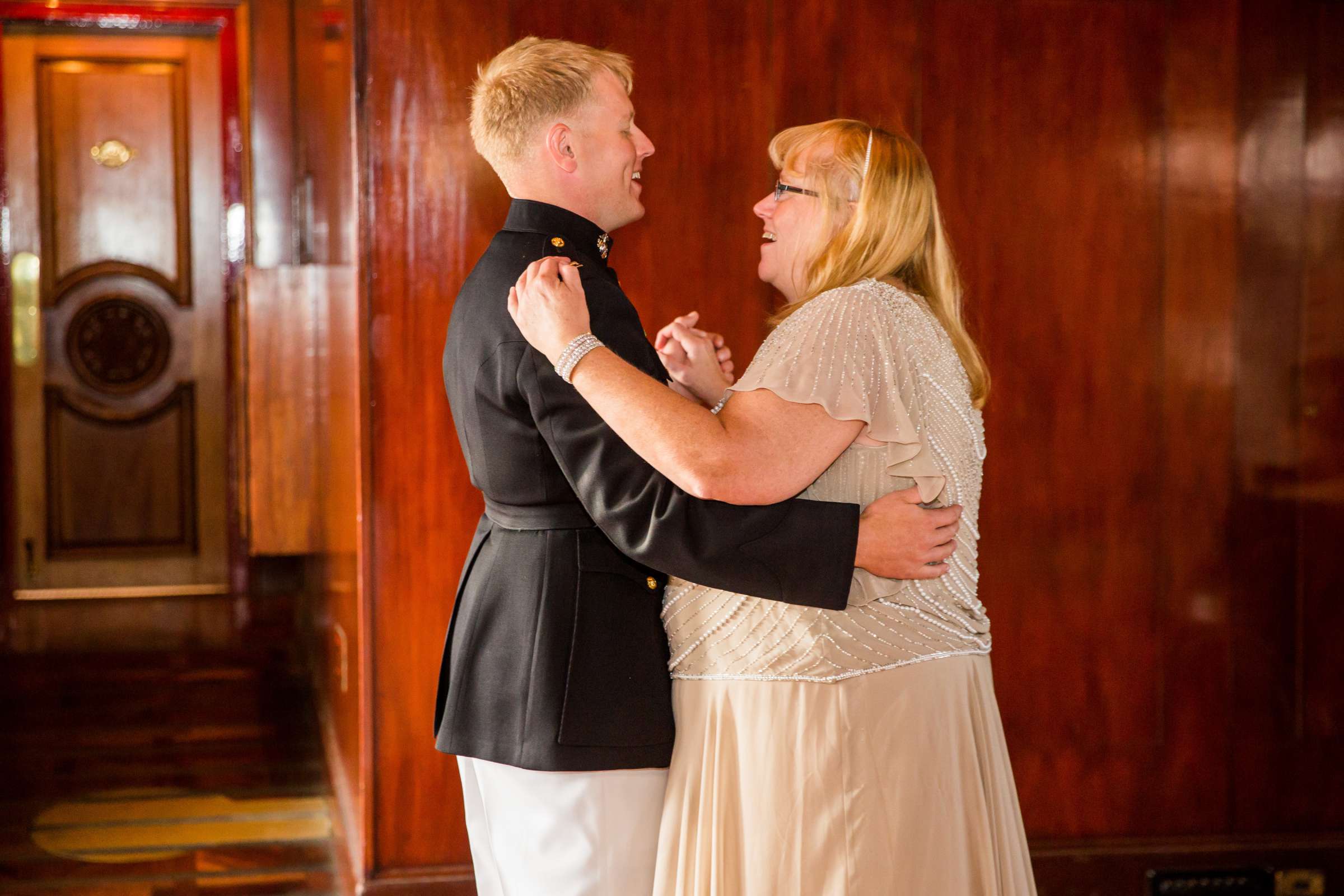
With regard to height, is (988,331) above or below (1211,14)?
below

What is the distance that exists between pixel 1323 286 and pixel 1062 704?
117 centimetres

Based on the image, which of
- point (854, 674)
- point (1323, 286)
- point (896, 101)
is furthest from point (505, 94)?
point (1323, 286)

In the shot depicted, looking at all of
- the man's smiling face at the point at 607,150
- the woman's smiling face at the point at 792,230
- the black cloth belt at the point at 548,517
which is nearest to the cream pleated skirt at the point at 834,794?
the black cloth belt at the point at 548,517

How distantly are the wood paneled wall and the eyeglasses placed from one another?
3.46ft

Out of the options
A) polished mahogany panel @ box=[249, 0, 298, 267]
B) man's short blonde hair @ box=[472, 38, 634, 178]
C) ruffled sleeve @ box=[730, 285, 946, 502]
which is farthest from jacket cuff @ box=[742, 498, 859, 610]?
polished mahogany panel @ box=[249, 0, 298, 267]

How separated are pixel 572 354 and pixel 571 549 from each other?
287 millimetres

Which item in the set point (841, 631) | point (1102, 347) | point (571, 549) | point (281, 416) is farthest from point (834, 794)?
point (281, 416)

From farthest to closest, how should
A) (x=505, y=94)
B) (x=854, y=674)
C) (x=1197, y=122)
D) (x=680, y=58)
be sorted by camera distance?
(x=1197, y=122)
(x=680, y=58)
(x=505, y=94)
(x=854, y=674)

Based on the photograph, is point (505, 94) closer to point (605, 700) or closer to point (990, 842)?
point (605, 700)

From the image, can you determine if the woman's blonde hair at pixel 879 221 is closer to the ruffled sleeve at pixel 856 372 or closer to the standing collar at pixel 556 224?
the ruffled sleeve at pixel 856 372

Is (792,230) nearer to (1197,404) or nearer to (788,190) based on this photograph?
(788,190)

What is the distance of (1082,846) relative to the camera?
303 cm

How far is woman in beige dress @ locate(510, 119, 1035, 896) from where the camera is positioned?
59.6 inches

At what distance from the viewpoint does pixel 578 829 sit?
5.41 feet
